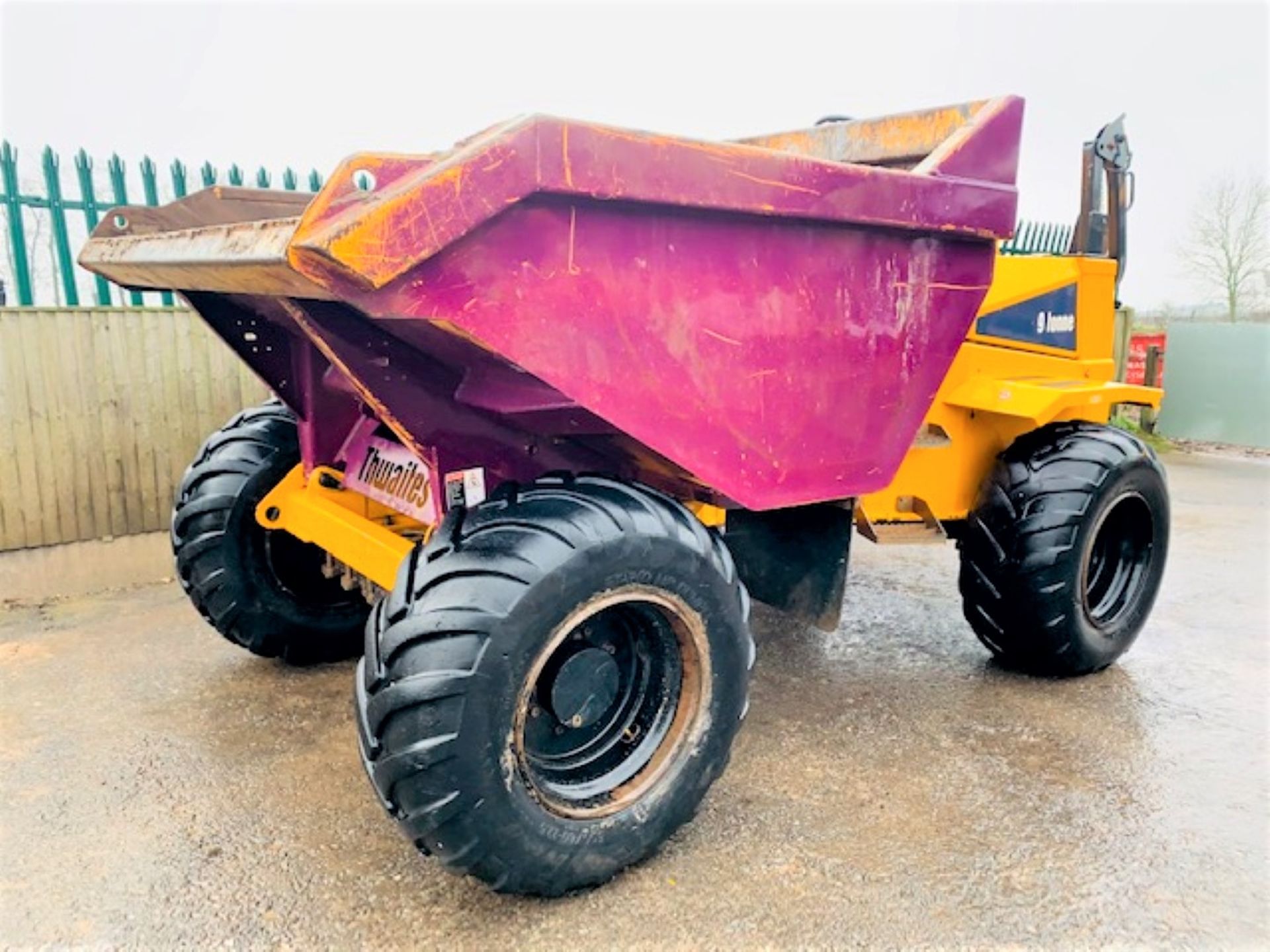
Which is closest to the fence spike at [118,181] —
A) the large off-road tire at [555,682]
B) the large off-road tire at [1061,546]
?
the large off-road tire at [555,682]

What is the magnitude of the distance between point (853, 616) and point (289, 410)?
8.42 feet

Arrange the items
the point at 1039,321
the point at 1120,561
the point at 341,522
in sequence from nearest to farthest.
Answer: the point at 341,522 → the point at 1039,321 → the point at 1120,561

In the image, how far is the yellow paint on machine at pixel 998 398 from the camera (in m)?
3.34

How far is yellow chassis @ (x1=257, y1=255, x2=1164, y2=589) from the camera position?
3201 mm

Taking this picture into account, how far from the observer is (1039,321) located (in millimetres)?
3621

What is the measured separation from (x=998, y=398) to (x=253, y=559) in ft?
8.79

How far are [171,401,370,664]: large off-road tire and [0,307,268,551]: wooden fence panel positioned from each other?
1.53m

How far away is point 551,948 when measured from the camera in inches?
80.7

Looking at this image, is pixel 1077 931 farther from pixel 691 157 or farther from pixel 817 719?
pixel 691 157

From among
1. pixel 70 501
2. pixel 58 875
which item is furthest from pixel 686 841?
pixel 70 501

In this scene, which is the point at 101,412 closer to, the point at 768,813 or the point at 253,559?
the point at 253,559

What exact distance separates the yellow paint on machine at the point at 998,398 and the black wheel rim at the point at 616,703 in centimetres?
120

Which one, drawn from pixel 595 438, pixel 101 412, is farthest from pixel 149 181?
pixel 595 438

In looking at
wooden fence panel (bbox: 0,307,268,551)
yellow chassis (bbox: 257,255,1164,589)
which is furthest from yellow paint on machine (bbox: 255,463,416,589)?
wooden fence panel (bbox: 0,307,268,551)
